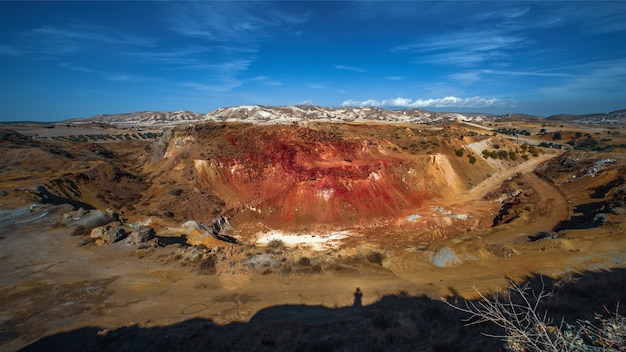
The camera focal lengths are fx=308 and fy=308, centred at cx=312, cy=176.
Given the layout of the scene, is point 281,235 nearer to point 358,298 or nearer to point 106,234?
point 106,234

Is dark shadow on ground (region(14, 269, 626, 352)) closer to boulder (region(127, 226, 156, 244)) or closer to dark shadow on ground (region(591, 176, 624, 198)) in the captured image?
boulder (region(127, 226, 156, 244))

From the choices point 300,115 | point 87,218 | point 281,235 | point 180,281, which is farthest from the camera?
point 300,115

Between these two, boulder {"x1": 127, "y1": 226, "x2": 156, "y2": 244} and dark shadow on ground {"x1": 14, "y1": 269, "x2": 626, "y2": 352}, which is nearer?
dark shadow on ground {"x1": 14, "y1": 269, "x2": 626, "y2": 352}

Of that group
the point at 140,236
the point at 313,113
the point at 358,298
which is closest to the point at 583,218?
the point at 358,298

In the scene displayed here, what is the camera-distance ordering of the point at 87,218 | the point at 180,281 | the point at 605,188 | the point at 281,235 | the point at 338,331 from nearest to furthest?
the point at 338,331 < the point at 180,281 < the point at 87,218 < the point at 281,235 < the point at 605,188

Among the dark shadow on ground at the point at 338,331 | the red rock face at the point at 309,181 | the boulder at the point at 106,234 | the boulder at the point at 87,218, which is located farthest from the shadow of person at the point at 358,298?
the boulder at the point at 87,218

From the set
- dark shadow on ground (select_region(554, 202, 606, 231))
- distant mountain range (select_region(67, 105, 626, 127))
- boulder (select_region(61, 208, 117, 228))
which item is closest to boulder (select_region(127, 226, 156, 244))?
boulder (select_region(61, 208, 117, 228))
